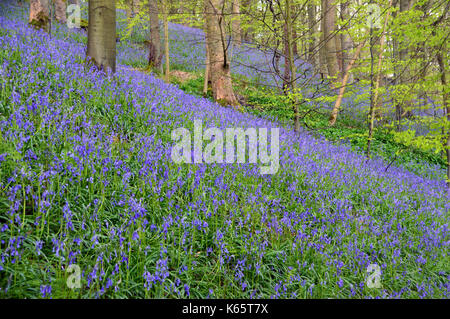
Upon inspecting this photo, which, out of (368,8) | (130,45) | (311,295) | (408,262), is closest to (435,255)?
(408,262)

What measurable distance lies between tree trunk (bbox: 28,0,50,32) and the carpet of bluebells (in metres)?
6.24

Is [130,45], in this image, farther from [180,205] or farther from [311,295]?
[311,295]

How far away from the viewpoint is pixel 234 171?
13.4 feet

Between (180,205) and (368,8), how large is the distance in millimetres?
8116

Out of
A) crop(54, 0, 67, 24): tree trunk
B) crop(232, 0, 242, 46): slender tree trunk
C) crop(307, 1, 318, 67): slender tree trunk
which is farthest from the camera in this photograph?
crop(54, 0, 67, 24): tree trunk

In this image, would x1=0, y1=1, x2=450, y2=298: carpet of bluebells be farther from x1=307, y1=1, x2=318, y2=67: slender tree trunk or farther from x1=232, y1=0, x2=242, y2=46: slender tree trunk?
x1=232, y1=0, x2=242, y2=46: slender tree trunk

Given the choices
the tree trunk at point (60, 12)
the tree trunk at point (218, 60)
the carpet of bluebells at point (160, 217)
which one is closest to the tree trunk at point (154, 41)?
the tree trunk at point (218, 60)

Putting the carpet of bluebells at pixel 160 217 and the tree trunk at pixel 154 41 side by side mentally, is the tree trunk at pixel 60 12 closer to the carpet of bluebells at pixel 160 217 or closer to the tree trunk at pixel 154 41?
the tree trunk at pixel 154 41

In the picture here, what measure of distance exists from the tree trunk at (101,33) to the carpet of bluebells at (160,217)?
1027 mm

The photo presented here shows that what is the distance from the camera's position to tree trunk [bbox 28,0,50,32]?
9977 mm

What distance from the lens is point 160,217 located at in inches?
116

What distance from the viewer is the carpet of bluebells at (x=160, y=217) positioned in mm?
2209

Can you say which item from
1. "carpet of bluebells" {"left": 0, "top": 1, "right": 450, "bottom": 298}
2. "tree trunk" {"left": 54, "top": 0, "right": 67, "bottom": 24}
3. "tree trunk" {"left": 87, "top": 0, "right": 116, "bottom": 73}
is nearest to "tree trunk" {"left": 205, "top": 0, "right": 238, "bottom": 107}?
"tree trunk" {"left": 87, "top": 0, "right": 116, "bottom": 73}

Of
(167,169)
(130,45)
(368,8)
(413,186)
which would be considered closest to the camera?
(167,169)
